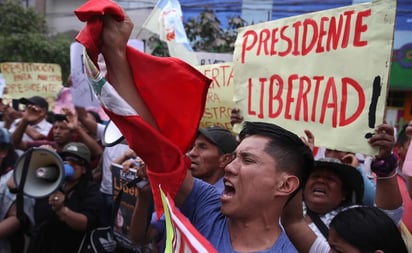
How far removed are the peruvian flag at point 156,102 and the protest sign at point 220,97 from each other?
186 cm

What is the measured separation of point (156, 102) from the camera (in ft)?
5.24

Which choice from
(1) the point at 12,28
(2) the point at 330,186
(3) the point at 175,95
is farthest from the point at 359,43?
(1) the point at 12,28

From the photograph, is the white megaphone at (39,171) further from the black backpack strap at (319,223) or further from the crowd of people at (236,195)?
the black backpack strap at (319,223)

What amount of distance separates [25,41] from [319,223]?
15.8m

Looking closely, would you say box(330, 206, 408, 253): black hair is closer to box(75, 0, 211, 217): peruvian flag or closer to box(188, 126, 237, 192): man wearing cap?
box(75, 0, 211, 217): peruvian flag

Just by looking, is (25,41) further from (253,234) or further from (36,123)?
(253,234)

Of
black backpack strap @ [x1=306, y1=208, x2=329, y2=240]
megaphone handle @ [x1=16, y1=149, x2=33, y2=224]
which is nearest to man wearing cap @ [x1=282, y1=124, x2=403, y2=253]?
black backpack strap @ [x1=306, y1=208, x2=329, y2=240]

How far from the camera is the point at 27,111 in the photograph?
4.74 meters

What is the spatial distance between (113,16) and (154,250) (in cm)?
164

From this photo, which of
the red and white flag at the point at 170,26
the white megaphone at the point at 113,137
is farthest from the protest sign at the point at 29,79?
the white megaphone at the point at 113,137

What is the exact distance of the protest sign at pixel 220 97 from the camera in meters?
3.53

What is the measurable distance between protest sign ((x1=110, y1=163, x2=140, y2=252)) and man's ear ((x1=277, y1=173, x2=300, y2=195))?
125 cm

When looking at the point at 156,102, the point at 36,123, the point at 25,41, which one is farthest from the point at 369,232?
the point at 25,41

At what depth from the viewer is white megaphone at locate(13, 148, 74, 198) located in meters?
2.87
